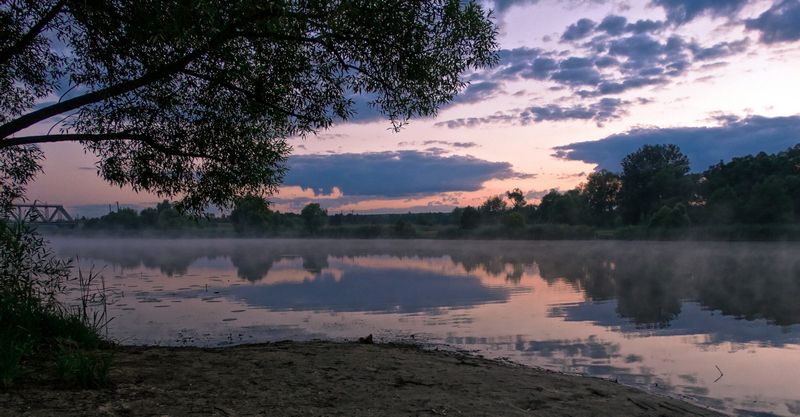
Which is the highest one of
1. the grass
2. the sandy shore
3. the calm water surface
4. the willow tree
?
the willow tree

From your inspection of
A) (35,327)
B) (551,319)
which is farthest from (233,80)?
(551,319)

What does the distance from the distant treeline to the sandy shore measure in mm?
42796

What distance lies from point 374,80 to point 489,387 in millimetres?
5967

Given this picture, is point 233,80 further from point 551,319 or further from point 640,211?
point 640,211

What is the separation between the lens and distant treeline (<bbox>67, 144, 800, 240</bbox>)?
49656 millimetres

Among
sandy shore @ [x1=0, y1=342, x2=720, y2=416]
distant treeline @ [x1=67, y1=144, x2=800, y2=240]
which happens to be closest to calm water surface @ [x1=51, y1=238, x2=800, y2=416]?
sandy shore @ [x1=0, y1=342, x2=720, y2=416]

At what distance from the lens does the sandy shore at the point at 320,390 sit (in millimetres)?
4203

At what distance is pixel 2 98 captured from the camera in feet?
29.7

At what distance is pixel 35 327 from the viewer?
5770 millimetres

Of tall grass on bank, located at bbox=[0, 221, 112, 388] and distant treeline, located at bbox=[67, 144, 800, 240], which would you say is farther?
distant treeline, located at bbox=[67, 144, 800, 240]

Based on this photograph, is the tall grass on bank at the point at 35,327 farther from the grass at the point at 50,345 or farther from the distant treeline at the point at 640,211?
the distant treeline at the point at 640,211

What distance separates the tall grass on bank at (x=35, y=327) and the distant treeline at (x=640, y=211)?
132 feet

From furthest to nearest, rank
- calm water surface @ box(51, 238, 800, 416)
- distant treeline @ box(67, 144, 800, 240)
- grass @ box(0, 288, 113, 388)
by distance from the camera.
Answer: distant treeline @ box(67, 144, 800, 240) < calm water surface @ box(51, 238, 800, 416) < grass @ box(0, 288, 113, 388)

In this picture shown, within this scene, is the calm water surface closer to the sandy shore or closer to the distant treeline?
the sandy shore
